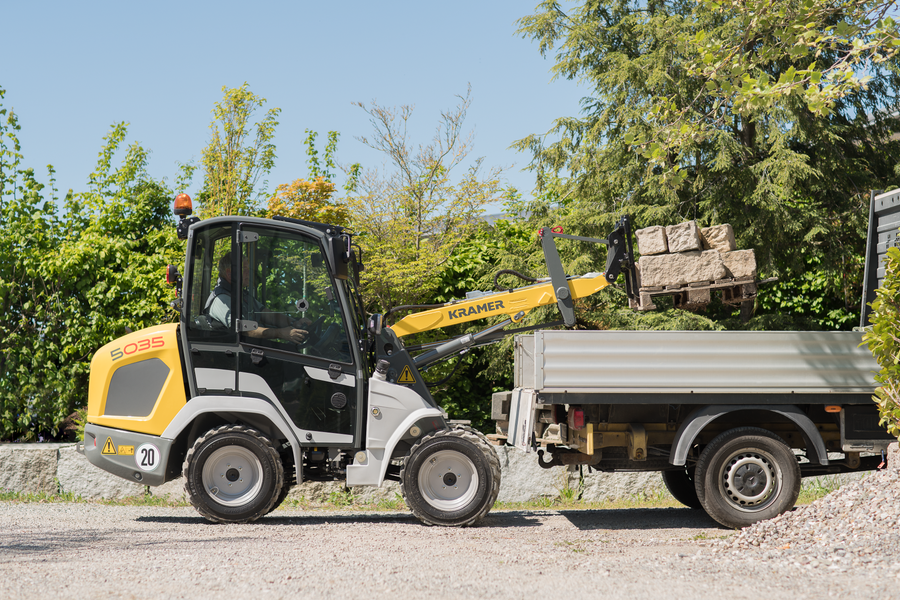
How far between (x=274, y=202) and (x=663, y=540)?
330 inches

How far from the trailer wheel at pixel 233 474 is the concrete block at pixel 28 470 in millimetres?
3675

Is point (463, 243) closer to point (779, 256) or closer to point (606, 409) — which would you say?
point (779, 256)

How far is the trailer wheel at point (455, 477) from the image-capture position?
7.12m

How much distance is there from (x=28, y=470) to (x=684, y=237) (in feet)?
26.5

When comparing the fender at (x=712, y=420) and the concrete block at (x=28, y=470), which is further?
the concrete block at (x=28, y=470)

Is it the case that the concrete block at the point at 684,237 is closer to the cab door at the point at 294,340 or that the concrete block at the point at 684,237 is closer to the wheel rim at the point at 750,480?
the wheel rim at the point at 750,480

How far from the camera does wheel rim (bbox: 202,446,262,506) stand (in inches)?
282

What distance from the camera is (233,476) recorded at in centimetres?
723

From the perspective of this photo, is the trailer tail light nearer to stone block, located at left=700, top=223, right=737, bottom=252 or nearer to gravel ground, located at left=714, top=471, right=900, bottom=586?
gravel ground, located at left=714, top=471, right=900, bottom=586

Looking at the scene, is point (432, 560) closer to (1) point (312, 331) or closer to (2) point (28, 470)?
(1) point (312, 331)

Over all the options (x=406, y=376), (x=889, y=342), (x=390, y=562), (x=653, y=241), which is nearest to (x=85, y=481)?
(x=406, y=376)

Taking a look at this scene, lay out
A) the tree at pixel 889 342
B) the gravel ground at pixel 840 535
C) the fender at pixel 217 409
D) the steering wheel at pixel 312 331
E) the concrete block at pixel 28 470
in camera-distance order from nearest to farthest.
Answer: the gravel ground at pixel 840 535 < the tree at pixel 889 342 < the fender at pixel 217 409 < the steering wheel at pixel 312 331 < the concrete block at pixel 28 470

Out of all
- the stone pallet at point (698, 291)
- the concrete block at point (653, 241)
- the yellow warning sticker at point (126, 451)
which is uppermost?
the concrete block at point (653, 241)

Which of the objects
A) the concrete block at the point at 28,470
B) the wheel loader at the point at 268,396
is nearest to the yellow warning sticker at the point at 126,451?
the wheel loader at the point at 268,396
